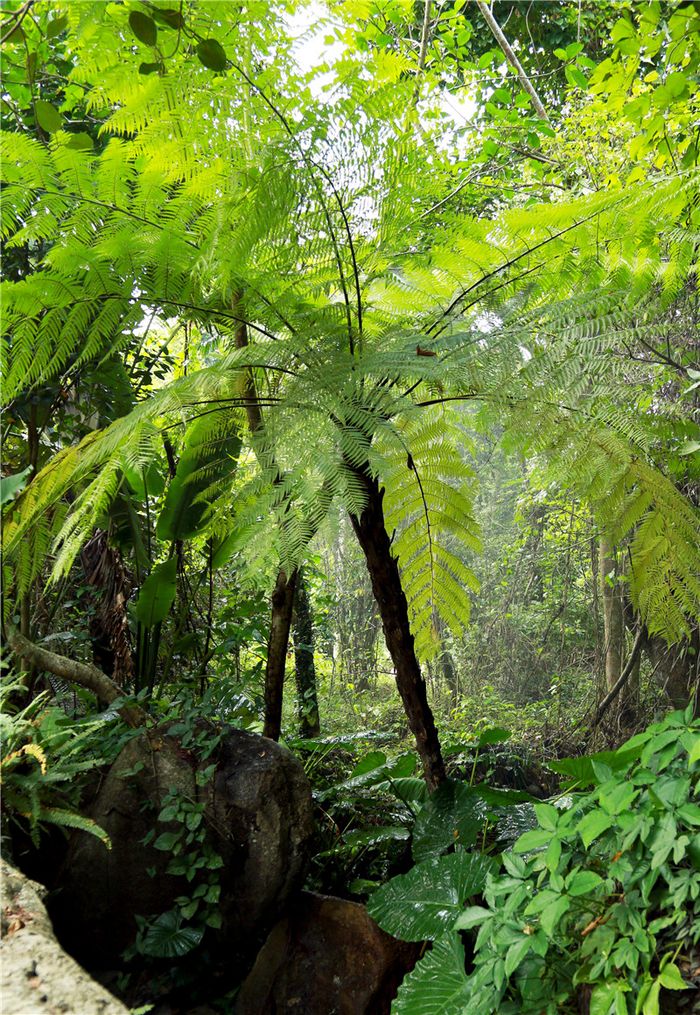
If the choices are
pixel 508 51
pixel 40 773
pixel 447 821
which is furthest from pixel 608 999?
pixel 508 51

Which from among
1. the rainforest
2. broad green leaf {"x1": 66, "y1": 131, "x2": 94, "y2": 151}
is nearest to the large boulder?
the rainforest

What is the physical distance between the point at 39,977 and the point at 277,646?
1.38 meters

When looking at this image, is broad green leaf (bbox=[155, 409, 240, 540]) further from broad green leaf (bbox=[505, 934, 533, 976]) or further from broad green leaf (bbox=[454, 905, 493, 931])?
broad green leaf (bbox=[505, 934, 533, 976])

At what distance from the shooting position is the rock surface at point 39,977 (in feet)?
2.98

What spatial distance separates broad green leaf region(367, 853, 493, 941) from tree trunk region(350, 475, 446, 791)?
0.35 m

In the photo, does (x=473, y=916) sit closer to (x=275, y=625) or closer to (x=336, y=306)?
(x=275, y=625)

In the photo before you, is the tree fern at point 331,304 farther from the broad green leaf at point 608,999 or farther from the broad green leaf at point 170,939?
the broad green leaf at point 170,939

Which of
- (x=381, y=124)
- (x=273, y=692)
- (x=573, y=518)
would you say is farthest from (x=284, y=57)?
(x=573, y=518)

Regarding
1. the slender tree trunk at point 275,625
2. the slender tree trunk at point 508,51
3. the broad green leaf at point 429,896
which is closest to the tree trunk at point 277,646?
the slender tree trunk at point 275,625

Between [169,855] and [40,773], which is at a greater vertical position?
[40,773]

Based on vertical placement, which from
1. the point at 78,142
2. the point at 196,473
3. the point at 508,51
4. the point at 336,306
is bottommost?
the point at 196,473

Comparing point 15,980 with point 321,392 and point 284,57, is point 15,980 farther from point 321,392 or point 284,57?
point 284,57

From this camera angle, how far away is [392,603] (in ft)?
6.23

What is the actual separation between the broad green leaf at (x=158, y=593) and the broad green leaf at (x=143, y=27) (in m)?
1.61
